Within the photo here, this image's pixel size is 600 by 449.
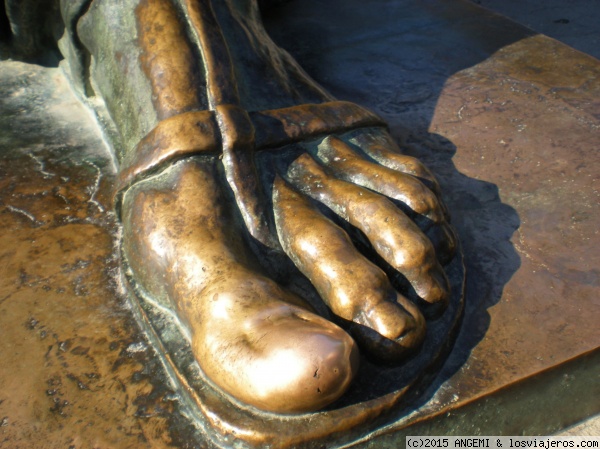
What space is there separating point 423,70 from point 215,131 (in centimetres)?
101

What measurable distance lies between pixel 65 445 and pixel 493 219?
100 cm

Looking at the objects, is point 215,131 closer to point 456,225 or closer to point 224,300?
point 224,300

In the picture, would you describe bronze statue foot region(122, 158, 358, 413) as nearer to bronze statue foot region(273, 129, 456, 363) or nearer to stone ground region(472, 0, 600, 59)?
bronze statue foot region(273, 129, 456, 363)

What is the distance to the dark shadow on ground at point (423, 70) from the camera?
144 cm

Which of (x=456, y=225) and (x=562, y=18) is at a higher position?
(x=456, y=225)

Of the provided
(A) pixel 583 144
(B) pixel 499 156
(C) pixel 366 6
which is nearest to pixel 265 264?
(B) pixel 499 156

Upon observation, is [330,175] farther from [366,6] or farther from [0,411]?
[366,6]

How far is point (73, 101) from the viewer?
1979 mm

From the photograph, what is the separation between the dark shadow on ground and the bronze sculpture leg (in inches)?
4.8

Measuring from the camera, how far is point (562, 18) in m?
3.75

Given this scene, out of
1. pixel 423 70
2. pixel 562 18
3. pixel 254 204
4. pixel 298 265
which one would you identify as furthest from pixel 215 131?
pixel 562 18

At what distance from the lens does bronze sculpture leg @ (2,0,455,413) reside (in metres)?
1.09

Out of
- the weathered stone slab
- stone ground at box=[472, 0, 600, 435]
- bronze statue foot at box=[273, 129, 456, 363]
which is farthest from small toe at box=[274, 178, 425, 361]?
stone ground at box=[472, 0, 600, 435]

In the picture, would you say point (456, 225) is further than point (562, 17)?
No
